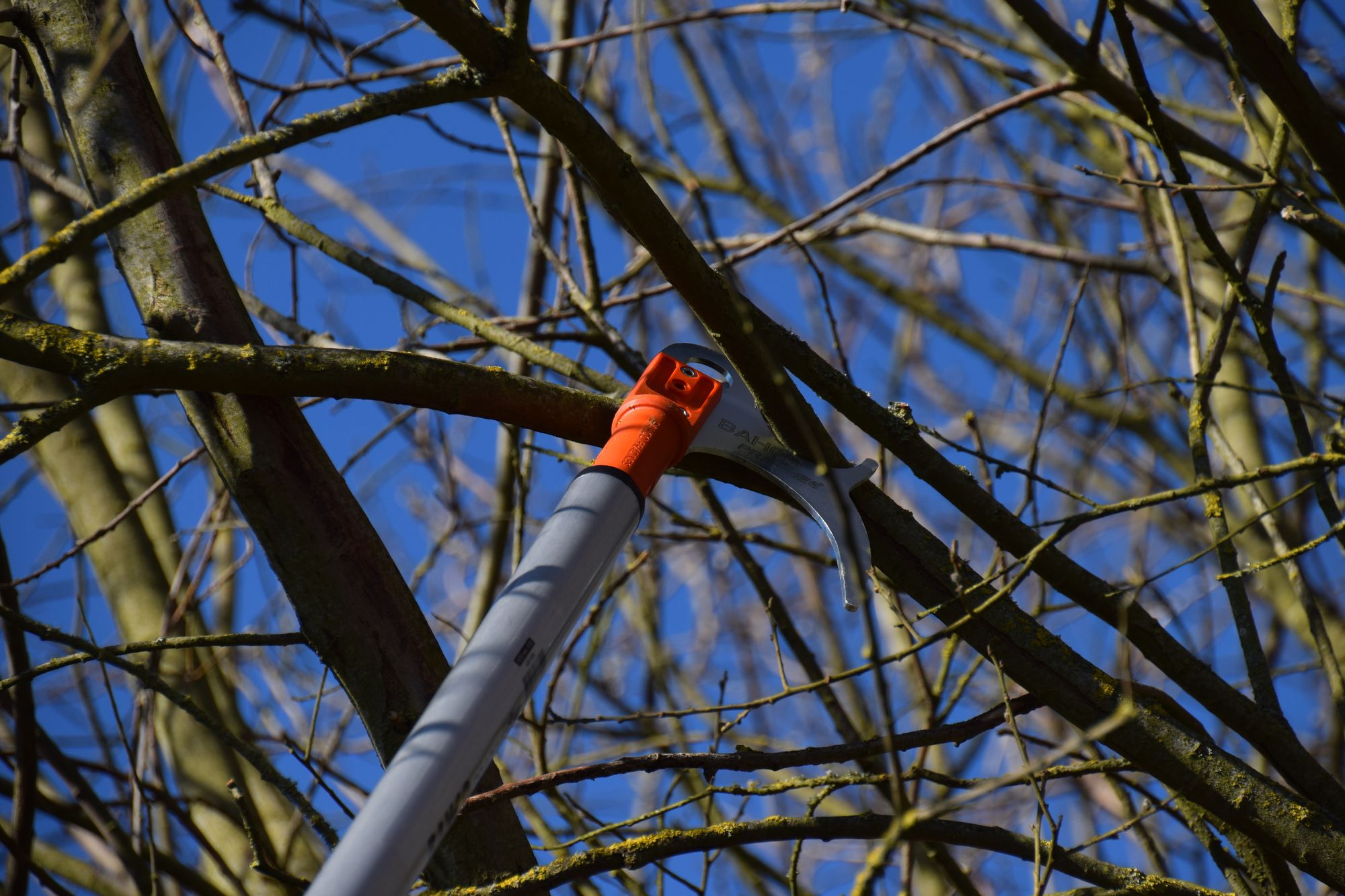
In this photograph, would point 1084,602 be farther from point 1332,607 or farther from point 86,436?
point 1332,607

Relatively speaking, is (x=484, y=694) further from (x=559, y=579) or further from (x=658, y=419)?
(x=658, y=419)

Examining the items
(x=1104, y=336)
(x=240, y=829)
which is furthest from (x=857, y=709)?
(x=240, y=829)

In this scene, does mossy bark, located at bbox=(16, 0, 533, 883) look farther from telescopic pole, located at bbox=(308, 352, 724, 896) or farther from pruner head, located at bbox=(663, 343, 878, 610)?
pruner head, located at bbox=(663, 343, 878, 610)

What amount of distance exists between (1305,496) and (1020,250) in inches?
58.7

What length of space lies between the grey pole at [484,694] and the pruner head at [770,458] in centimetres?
13

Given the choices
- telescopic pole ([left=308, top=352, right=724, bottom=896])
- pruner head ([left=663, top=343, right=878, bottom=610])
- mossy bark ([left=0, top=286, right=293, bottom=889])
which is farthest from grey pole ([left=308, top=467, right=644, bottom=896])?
mossy bark ([left=0, top=286, right=293, bottom=889])

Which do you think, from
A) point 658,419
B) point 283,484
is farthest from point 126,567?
point 658,419

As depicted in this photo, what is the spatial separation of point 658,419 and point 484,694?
340mm

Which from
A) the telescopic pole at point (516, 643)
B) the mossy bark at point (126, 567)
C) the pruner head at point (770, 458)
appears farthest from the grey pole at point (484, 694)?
the mossy bark at point (126, 567)

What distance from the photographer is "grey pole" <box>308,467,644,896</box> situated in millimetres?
831

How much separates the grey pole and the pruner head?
0.13m

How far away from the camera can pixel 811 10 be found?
1963mm

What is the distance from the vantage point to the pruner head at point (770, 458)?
1.12 metres

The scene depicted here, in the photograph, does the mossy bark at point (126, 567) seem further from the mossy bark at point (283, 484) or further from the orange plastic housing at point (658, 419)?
the orange plastic housing at point (658, 419)
